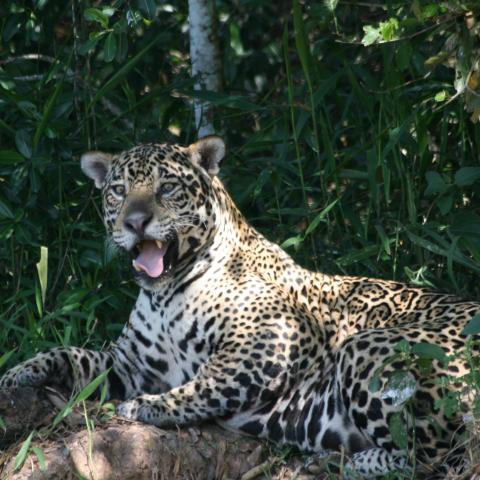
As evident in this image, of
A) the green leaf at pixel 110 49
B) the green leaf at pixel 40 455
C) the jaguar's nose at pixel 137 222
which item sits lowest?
the green leaf at pixel 40 455

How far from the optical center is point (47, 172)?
27.0 ft

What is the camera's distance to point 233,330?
6820mm

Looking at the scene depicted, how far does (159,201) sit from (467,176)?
1.86 metres

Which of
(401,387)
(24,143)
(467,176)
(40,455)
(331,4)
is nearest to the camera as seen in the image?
(401,387)

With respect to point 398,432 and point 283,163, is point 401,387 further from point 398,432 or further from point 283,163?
point 283,163

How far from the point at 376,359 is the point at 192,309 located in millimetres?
1210

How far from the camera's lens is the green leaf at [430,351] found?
573 centimetres

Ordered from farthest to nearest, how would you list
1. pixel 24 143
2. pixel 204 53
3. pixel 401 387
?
1. pixel 204 53
2. pixel 24 143
3. pixel 401 387

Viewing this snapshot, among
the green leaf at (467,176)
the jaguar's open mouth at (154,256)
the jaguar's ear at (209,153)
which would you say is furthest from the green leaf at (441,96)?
the jaguar's open mouth at (154,256)

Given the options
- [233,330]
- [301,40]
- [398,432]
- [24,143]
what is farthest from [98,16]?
[398,432]

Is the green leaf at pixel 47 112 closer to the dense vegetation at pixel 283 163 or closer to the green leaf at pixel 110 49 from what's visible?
the dense vegetation at pixel 283 163

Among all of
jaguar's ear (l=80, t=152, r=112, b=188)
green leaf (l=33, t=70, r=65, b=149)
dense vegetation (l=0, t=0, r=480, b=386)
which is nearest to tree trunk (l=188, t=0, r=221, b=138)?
dense vegetation (l=0, t=0, r=480, b=386)

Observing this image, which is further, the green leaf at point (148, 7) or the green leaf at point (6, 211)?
the green leaf at point (6, 211)

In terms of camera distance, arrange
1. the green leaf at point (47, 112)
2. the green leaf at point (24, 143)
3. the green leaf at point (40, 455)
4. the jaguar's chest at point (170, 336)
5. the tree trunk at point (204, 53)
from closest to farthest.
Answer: the green leaf at point (40, 455) < the jaguar's chest at point (170, 336) < the green leaf at point (47, 112) < the green leaf at point (24, 143) < the tree trunk at point (204, 53)
